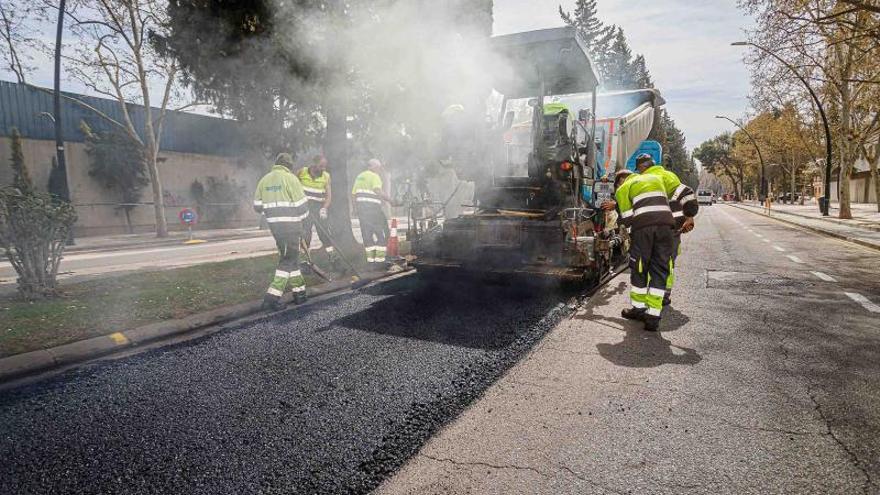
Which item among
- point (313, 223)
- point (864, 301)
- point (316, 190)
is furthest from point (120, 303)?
point (864, 301)

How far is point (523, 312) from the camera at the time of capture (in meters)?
4.64

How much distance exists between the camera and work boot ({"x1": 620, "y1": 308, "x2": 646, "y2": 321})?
4.38 m

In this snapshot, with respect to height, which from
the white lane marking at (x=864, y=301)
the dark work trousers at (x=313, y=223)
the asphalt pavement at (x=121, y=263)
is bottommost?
the white lane marking at (x=864, y=301)

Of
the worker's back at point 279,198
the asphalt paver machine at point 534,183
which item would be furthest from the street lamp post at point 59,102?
the asphalt paver machine at point 534,183

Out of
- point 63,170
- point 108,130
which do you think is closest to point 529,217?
point 63,170

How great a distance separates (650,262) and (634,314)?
52 centimetres

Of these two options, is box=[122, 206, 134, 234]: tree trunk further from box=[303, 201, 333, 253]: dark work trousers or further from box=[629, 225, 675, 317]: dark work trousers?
box=[629, 225, 675, 317]: dark work trousers

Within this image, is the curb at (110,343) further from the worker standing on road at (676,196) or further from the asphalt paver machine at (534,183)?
the worker standing on road at (676,196)

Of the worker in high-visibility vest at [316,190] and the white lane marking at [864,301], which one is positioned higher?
the worker in high-visibility vest at [316,190]

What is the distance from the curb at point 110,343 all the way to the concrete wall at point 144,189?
46.7ft

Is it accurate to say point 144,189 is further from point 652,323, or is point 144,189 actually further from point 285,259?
point 652,323

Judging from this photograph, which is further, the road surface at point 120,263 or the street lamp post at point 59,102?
the street lamp post at point 59,102

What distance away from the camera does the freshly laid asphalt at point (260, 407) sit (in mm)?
1991

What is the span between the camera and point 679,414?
2.49m
